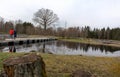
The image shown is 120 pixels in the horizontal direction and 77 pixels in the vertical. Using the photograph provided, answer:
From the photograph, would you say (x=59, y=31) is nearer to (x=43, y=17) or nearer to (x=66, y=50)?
(x=43, y=17)

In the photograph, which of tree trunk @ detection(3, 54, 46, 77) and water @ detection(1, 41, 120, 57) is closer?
tree trunk @ detection(3, 54, 46, 77)

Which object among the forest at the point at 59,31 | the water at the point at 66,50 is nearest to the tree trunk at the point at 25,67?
the water at the point at 66,50

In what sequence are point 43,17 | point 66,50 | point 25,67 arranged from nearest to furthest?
point 25,67
point 66,50
point 43,17

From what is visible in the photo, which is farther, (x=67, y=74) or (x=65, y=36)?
(x=65, y=36)

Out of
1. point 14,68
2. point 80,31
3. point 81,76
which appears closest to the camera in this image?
point 14,68

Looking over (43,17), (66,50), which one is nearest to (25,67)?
(66,50)

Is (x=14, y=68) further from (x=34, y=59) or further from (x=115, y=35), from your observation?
(x=115, y=35)

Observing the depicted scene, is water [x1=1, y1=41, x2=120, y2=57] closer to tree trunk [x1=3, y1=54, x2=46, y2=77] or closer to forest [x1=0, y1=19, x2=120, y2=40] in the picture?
tree trunk [x1=3, y1=54, x2=46, y2=77]

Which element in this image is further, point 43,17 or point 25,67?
point 43,17

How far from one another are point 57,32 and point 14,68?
62019 millimetres

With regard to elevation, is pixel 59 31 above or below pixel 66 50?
above

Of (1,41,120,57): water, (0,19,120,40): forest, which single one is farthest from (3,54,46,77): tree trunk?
(0,19,120,40): forest

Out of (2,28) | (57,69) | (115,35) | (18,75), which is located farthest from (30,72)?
(115,35)

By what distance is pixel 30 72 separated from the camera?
11.2ft
